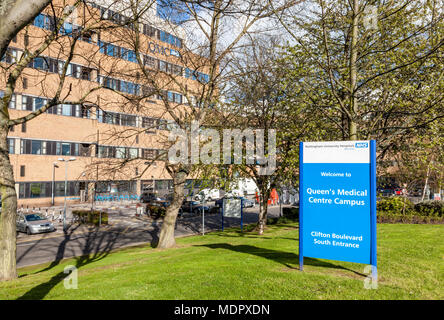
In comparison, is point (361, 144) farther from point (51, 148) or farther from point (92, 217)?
point (51, 148)

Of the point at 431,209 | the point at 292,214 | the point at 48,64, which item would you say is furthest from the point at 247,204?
the point at 48,64

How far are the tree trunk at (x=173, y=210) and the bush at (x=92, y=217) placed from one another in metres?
12.4

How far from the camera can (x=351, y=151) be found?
21.0 feet

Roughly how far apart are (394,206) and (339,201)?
16.7 metres

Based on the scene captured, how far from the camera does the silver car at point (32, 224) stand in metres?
22.1

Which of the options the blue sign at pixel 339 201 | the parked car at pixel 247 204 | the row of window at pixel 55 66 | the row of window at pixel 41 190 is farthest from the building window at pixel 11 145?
the blue sign at pixel 339 201

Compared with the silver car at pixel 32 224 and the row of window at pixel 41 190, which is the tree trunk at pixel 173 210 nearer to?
the silver car at pixel 32 224

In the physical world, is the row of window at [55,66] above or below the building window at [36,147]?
above

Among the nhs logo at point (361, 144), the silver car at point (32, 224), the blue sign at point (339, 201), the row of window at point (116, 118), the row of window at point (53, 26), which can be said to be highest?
the row of window at point (53, 26)

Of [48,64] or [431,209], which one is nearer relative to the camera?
[48,64]

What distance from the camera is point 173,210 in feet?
49.3

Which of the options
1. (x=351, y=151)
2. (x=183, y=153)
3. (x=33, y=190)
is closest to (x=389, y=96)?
(x=351, y=151)

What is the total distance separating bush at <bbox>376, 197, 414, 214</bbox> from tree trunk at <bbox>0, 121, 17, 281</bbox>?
19.9m
